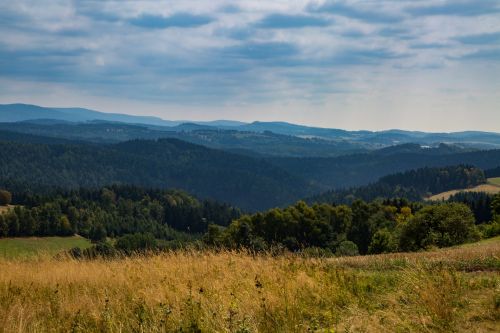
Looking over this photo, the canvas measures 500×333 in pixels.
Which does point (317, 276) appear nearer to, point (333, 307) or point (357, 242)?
point (333, 307)

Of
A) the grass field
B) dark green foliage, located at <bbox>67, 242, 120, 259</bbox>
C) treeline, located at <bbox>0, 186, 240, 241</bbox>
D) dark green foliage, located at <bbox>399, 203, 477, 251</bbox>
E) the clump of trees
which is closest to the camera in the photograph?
the grass field

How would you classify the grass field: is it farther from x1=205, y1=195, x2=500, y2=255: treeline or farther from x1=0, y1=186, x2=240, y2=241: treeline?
x1=0, y1=186, x2=240, y2=241: treeline

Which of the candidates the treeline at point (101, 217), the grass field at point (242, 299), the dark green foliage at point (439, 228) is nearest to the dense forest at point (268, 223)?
the dark green foliage at point (439, 228)

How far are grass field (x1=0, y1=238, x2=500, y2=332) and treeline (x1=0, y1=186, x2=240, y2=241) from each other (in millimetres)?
123377

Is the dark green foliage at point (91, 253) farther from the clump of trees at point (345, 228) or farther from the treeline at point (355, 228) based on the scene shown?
the clump of trees at point (345, 228)

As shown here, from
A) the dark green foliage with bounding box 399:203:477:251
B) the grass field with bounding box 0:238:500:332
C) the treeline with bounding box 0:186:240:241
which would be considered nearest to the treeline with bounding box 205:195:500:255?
the dark green foliage with bounding box 399:203:477:251

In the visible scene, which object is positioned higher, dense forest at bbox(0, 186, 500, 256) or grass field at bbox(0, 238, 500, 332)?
grass field at bbox(0, 238, 500, 332)

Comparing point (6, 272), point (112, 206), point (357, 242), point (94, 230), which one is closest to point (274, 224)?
point (357, 242)

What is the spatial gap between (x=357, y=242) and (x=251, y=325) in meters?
80.5

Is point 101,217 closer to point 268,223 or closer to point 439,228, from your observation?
point 268,223

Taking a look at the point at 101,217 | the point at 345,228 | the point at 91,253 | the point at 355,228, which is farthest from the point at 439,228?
the point at 101,217

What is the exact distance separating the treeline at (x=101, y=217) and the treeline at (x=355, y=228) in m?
72.5

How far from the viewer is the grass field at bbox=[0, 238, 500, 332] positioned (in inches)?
279

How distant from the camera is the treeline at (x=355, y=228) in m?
43.4
